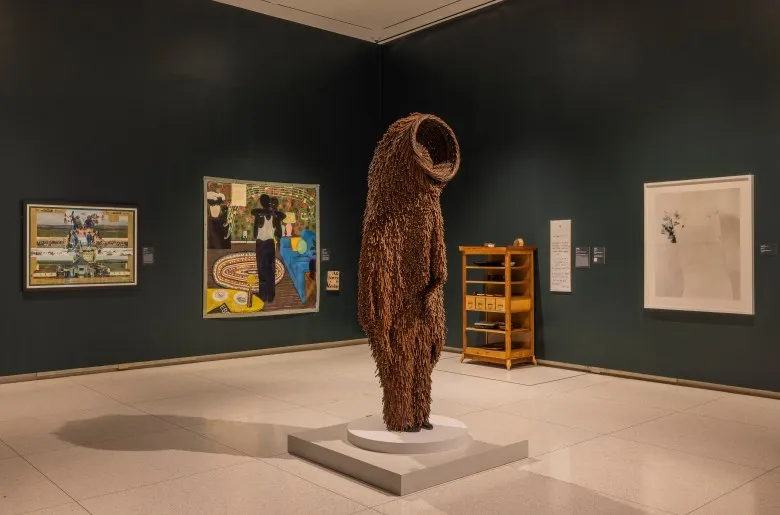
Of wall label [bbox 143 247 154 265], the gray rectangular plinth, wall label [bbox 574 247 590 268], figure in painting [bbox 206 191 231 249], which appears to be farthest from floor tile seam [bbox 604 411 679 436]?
wall label [bbox 143 247 154 265]

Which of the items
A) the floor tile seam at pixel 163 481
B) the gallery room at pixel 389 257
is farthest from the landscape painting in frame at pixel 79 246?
the floor tile seam at pixel 163 481

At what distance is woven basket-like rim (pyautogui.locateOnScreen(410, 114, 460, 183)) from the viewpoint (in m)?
3.86

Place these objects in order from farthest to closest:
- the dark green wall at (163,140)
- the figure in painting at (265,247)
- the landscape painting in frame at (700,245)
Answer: the figure in painting at (265,247), the dark green wall at (163,140), the landscape painting in frame at (700,245)

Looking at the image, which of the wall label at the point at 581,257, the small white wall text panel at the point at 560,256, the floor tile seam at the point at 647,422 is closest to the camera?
the floor tile seam at the point at 647,422

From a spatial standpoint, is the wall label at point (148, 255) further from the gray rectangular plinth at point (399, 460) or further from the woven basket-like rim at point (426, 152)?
the woven basket-like rim at point (426, 152)

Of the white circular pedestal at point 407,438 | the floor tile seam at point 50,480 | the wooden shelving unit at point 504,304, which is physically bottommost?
the floor tile seam at point 50,480

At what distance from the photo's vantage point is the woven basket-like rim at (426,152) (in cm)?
386

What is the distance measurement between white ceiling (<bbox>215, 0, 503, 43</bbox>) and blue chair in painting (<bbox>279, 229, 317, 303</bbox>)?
2.73 m

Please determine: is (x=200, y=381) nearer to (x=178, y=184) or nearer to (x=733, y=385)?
(x=178, y=184)

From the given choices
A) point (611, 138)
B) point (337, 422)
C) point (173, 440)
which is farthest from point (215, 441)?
point (611, 138)

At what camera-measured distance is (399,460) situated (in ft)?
12.2

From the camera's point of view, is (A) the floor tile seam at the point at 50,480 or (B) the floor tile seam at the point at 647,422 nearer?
(A) the floor tile seam at the point at 50,480

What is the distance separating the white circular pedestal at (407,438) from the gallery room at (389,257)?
0.02 m

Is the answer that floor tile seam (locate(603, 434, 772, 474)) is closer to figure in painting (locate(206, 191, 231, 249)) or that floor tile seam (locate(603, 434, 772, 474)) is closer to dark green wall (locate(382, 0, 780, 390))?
dark green wall (locate(382, 0, 780, 390))
